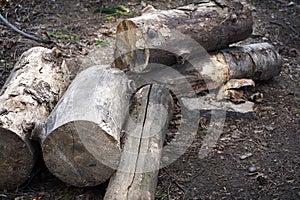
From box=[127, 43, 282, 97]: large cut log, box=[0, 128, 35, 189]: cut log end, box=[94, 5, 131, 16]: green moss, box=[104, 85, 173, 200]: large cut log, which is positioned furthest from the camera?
box=[94, 5, 131, 16]: green moss

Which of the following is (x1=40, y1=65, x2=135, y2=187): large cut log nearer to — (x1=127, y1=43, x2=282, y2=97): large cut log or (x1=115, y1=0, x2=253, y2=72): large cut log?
(x1=115, y1=0, x2=253, y2=72): large cut log

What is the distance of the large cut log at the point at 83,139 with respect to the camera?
9.37ft

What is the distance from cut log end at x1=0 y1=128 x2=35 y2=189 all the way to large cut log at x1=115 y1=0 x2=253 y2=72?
1.40 metres

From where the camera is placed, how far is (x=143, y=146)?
10.6 feet

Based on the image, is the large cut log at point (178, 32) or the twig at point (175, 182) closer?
the twig at point (175, 182)

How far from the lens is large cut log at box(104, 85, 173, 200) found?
112 inches

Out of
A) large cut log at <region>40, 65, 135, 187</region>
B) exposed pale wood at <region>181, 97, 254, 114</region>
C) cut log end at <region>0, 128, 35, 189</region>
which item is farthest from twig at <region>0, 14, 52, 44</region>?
cut log end at <region>0, 128, 35, 189</region>

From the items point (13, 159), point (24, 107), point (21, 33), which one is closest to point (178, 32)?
point (24, 107)

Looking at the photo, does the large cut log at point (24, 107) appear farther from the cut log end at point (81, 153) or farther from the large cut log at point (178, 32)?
the large cut log at point (178, 32)

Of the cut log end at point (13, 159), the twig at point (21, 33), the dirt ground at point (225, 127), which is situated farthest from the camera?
the twig at point (21, 33)

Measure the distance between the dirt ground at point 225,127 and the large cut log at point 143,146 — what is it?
26 centimetres

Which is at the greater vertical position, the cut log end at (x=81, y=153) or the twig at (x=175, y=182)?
the cut log end at (x=81, y=153)

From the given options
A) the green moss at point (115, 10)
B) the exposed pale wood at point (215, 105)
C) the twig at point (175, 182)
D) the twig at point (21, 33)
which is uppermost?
the twig at point (21, 33)

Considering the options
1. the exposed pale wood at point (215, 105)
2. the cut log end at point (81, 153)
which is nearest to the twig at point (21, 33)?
the exposed pale wood at point (215, 105)
